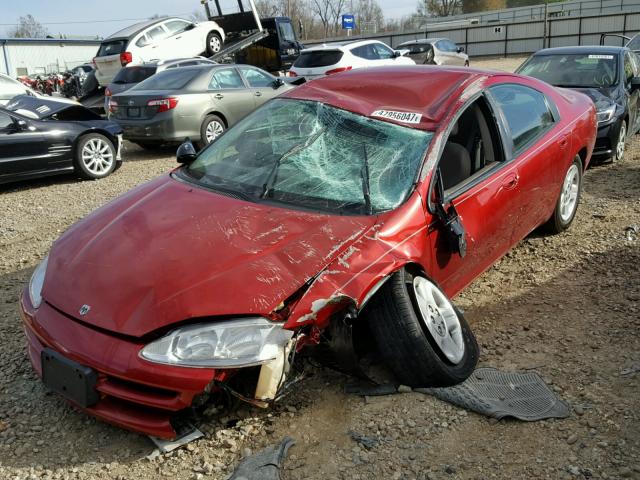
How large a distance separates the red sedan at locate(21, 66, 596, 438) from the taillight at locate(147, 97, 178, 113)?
5621mm

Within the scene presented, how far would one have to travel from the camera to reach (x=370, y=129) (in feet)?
11.5

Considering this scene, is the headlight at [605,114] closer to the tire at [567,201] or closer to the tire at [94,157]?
the tire at [567,201]

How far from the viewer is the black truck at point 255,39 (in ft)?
55.6

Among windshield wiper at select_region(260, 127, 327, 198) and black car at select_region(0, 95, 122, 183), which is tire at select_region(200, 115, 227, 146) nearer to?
black car at select_region(0, 95, 122, 183)

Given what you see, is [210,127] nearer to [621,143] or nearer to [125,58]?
[621,143]

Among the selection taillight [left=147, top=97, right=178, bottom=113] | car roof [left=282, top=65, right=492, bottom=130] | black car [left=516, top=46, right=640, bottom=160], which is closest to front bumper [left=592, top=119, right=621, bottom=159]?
black car [left=516, top=46, right=640, bottom=160]

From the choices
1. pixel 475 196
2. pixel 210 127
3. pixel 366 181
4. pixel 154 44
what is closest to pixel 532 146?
pixel 475 196

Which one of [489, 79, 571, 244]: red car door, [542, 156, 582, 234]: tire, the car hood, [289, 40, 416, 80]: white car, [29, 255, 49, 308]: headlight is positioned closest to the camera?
the car hood

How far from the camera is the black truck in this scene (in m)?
17.0

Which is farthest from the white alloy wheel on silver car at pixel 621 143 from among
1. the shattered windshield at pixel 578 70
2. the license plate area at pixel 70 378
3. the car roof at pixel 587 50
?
the license plate area at pixel 70 378

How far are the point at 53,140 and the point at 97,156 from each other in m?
0.69

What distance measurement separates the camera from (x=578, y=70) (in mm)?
8352

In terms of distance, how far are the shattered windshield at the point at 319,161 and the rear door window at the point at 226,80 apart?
6539mm

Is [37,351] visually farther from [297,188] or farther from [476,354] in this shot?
[476,354]
